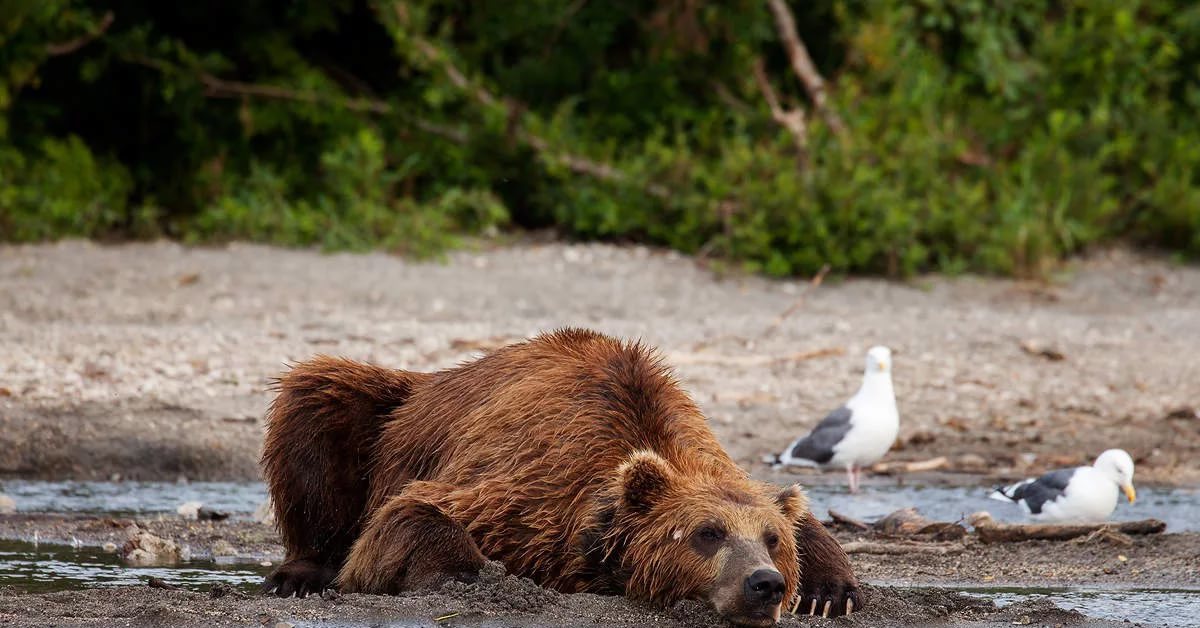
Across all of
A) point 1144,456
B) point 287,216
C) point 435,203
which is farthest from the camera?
point 435,203

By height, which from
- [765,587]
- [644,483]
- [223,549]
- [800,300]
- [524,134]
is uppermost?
[524,134]

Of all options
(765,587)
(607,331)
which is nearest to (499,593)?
(765,587)

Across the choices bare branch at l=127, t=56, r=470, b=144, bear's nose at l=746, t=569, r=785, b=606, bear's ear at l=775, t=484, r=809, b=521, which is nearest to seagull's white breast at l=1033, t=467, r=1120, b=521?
bear's ear at l=775, t=484, r=809, b=521

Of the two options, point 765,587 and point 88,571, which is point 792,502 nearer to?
point 765,587

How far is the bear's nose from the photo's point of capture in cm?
466

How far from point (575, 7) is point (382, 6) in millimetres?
2096

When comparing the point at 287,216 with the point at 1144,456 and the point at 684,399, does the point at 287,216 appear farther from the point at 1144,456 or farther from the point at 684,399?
the point at 684,399

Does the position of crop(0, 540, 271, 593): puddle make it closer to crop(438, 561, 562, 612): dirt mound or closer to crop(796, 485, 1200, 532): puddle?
crop(438, 561, 562, 612): dirt mound

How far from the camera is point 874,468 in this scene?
9680 millimetres

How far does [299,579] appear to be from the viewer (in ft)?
19.5

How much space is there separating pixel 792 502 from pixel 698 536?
0.49m

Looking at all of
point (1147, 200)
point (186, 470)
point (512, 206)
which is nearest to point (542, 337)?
point (186, 470)

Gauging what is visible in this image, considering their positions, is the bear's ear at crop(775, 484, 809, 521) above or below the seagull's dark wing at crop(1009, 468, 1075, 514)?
above

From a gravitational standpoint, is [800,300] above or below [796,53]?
below
